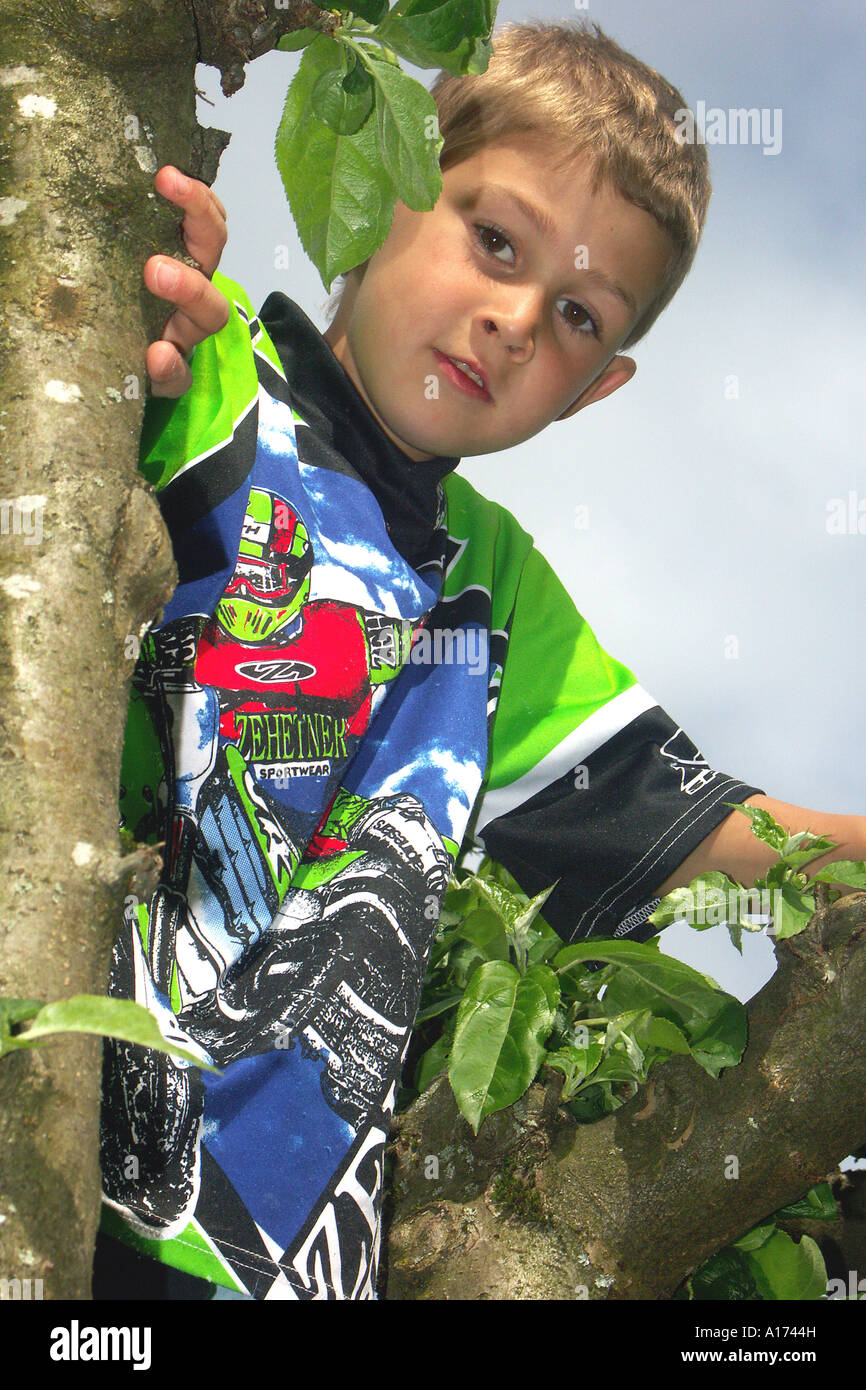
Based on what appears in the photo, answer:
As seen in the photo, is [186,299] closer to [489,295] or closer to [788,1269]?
[489,295]

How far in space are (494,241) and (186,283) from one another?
89 cm

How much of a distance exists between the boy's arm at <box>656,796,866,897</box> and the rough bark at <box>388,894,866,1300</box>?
35 cm

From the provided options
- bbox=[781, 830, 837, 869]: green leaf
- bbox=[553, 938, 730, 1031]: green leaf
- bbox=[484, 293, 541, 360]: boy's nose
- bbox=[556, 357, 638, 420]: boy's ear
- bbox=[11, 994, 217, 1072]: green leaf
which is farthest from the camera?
bbox=[556, 357, 638, 420]: boy's ear

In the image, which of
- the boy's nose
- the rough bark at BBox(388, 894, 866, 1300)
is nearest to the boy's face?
the boy's nose

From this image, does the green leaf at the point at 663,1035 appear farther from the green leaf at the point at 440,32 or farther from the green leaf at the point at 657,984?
the green leaf at the point at 440,32

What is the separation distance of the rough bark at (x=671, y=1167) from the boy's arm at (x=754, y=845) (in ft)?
1.15

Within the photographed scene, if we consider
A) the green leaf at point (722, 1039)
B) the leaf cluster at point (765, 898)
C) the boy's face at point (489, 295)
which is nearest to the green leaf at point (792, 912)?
the leaf cluster at point (765, 898)

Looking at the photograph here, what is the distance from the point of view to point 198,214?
102cm

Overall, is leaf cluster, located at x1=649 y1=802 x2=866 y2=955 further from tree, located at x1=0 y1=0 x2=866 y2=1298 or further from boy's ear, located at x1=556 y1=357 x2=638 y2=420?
boy's ear, located at x1=556 y1=357 x2=638 y2=420

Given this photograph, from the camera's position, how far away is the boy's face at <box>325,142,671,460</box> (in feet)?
5.65

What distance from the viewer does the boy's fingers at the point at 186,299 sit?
971mm

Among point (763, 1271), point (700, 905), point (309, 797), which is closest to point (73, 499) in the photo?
point (309, 797)

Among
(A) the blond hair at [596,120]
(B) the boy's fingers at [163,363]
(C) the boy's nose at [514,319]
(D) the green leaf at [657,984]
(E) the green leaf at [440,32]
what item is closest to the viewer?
(E) the green leaf at [440,32]
